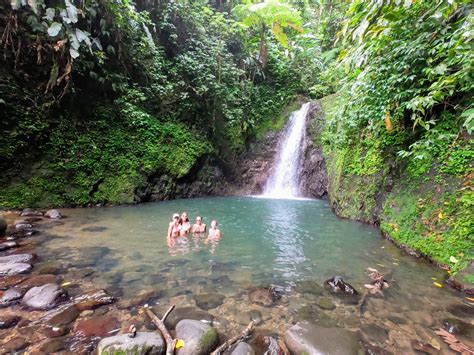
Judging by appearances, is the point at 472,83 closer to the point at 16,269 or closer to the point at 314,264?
the point at 314,264

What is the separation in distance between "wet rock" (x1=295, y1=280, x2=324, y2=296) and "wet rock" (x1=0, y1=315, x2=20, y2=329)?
3235mm

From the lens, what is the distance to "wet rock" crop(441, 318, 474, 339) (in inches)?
110

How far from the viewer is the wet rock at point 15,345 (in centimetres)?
237

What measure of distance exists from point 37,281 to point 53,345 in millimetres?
1512

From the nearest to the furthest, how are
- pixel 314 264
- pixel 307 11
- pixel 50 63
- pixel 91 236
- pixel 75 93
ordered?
pixel 314 264, pixel 91 236, pixel 50 63, pixel 75 93, pixel 307 11

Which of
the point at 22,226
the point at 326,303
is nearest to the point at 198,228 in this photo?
the point at 326,303

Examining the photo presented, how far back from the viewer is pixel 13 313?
288 centimetres

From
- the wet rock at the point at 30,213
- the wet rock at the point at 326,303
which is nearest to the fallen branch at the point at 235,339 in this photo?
the wet rock at the point at 326,303

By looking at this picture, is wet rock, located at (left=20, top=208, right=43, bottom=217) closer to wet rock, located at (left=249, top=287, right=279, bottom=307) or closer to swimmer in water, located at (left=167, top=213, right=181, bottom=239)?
swimmer in water, located at (left=167, top=213, right=181, bottom=239)

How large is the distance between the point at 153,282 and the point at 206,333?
155 cm

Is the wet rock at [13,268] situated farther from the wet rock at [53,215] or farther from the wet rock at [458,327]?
the wet rock at [458,327]

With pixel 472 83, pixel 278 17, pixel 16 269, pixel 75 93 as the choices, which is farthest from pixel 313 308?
pixel 278 17

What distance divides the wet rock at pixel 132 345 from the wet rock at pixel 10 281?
200cm

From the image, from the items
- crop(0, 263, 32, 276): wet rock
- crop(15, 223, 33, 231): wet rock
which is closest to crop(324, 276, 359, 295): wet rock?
crop(0, 263, 32, 276): wet rock
